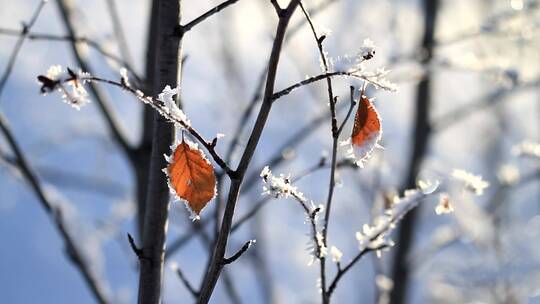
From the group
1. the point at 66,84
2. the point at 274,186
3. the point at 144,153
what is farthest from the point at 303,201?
the point at 144,153

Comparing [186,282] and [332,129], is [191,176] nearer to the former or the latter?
[332,129]

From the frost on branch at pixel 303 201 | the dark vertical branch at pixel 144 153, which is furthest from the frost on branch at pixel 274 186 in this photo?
the dark vertical branch at pixel 144 153

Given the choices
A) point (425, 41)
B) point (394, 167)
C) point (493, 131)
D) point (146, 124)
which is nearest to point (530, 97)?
point (493, 131)

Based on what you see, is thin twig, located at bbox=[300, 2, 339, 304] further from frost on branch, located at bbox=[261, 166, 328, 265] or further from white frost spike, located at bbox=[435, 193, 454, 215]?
white frost spike, located at bbox=[435, 193, 454, 215]

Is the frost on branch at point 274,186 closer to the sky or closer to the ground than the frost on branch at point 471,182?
closer to the ground

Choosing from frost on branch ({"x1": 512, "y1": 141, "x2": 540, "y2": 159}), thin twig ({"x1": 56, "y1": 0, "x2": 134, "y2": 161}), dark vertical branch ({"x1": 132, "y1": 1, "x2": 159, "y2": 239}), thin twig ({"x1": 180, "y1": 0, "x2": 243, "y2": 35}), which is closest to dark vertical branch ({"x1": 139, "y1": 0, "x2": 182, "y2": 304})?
thin twig ({"x1": 180, "y1": 0, "x2": 243, "y2": 35})

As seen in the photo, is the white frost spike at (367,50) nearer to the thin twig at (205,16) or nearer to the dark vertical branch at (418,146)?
the thin twig at (205,16)

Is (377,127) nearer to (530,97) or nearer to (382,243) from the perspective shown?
(382,243)
